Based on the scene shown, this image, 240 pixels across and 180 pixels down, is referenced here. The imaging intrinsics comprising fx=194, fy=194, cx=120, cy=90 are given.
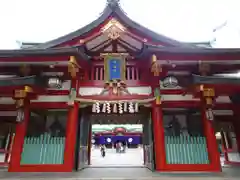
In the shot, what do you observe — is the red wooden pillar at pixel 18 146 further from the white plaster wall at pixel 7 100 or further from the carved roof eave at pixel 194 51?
the carved roof eave at pixel 194 51

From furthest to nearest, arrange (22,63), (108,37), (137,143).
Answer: (137,143), (108,37), (22,63)

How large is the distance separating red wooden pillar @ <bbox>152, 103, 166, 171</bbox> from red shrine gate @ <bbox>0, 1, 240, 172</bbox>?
4cm

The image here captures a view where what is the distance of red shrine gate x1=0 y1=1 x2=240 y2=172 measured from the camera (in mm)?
8047

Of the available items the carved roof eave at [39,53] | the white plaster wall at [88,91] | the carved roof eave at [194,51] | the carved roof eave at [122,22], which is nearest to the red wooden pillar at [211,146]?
the carved roof eave at [194,51]

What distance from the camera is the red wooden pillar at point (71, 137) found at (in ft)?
26.1

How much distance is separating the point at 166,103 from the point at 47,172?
5810 millimetres

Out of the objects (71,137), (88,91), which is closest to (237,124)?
(88,91)

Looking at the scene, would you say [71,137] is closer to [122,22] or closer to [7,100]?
[7,100]

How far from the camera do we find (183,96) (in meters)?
9.07

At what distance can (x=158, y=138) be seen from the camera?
A: 826 centimetres

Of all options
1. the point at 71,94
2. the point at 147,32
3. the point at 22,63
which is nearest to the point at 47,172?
the point at 71,94

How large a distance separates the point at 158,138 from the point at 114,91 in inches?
112

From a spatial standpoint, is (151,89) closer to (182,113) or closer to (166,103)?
(166,103)

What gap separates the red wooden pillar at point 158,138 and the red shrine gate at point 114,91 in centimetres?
4
